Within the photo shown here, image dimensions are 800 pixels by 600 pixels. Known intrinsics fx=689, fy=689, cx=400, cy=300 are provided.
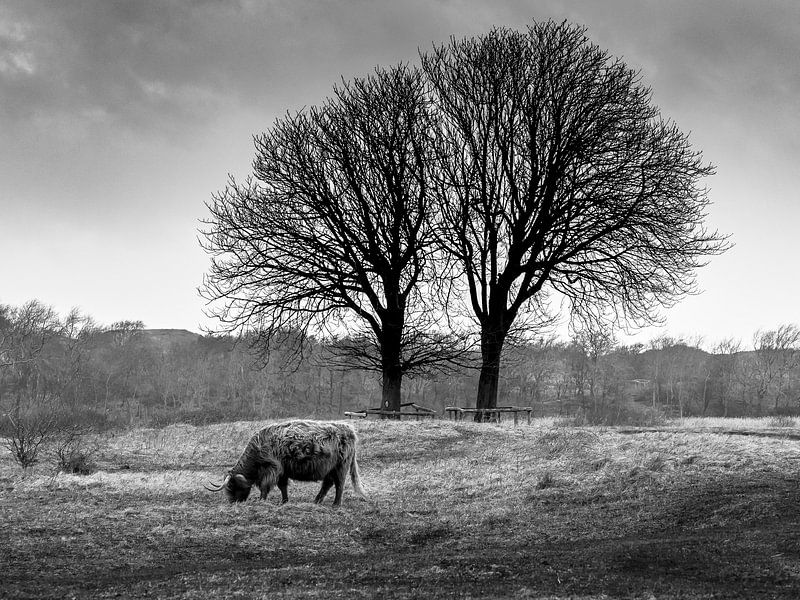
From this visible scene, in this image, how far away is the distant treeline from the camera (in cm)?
7112

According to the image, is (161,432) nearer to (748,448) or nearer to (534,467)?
(534,467)

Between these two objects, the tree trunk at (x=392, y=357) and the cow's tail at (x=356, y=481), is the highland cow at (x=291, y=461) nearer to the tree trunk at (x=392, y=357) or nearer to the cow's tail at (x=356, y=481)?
the cow's tail at (x=356, y=481)

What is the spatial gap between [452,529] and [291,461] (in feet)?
12.0

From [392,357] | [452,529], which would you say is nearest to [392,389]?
[392,357]

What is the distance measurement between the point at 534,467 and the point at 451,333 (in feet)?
41.8

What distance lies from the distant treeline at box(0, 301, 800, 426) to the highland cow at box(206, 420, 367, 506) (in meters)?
56.3

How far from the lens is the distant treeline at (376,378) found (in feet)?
233

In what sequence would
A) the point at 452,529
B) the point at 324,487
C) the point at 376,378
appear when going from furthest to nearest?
the point at 376,378, the point at 324,487, the point at 452,529

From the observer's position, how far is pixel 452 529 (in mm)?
10461

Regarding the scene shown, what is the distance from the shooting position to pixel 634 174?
2609 cm

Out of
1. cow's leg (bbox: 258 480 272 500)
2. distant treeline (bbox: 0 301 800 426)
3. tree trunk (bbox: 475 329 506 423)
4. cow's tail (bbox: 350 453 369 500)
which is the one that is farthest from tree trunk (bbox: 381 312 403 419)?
distant treeline (bbox: 0 301 800 426)

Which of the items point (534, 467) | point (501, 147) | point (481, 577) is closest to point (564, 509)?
point (534, 467)

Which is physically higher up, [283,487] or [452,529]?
[283,487]

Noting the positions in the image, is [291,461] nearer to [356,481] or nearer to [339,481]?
[339,481]
